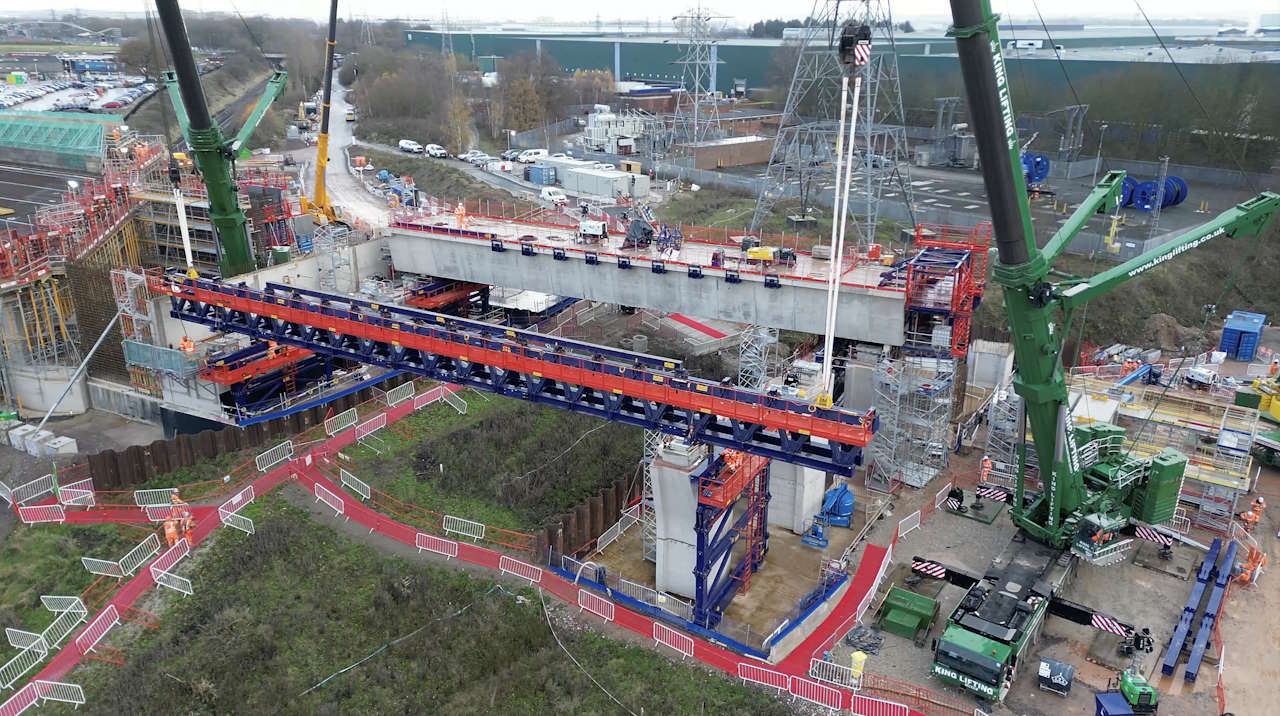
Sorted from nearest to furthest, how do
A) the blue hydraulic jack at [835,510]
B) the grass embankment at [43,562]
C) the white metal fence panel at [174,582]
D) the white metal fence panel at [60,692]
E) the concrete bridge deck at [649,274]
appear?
the white metal fence panel at [60,692] < the grass embankment at [43,562] < the white metal fence panel at [174,582] < the blue hydraulic jack at [835,510] < the concrete bridge deck at [649,274]

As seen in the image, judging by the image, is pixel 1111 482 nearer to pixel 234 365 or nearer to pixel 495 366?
pixel 495 366

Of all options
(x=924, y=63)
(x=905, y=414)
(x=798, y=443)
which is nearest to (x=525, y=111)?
(x=924, y=63)

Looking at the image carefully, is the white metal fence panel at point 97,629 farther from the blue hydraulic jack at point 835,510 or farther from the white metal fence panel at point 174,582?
the blue hydraulic jack at point 835,510

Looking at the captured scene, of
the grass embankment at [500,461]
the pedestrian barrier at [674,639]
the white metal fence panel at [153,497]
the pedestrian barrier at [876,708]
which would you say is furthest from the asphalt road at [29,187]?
the pedestrian barrier at [876,708]

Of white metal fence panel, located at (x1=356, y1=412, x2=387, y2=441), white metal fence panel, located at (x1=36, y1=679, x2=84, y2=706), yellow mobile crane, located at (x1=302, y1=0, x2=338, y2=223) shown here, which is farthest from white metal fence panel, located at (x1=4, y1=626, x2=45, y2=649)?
yellow mobile crane, located at (x1=302, y1=0, x2=338, y2=223)

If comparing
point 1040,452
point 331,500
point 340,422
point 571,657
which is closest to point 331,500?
point 331,500
